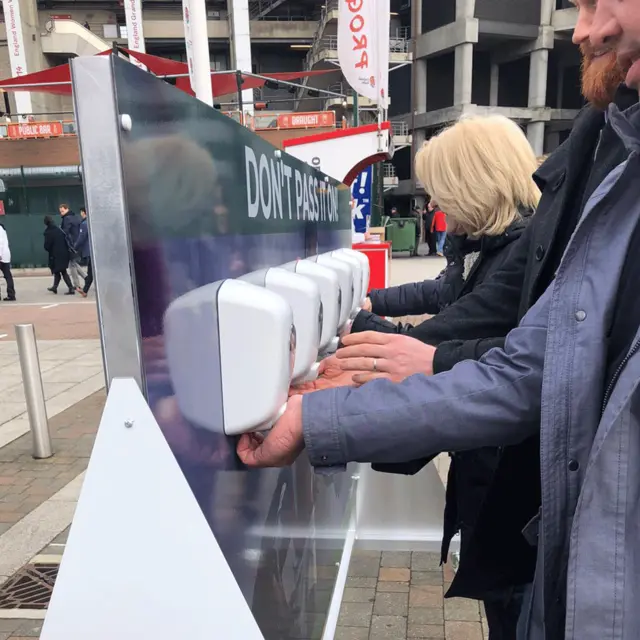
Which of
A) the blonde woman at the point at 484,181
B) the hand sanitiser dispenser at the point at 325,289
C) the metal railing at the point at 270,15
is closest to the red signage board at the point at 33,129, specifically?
the metal railing at the point at 270,15

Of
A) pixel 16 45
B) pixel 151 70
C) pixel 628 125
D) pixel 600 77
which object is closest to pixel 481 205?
pixel 600 77

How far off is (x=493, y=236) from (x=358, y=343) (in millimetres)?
740

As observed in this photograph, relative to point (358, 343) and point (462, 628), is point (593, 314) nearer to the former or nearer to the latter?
point (358, 343)

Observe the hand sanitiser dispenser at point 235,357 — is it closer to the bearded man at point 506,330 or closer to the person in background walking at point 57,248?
the bearded man at point 506,330

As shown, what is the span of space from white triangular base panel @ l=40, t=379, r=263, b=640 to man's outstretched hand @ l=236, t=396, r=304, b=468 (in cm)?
21

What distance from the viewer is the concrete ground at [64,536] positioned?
248 centimetres

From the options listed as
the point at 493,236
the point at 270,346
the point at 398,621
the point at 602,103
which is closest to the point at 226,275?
the point at 270,346

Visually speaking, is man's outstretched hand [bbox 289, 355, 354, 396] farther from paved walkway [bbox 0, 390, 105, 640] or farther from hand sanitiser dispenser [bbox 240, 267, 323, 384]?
paved walkway [bbox 0, 390, 105, 640]

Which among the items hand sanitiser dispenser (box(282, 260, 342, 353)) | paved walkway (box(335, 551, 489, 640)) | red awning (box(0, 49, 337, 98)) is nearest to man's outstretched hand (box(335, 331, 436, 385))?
hand sanitiser dispenser (box(282, 260, 342, 353))

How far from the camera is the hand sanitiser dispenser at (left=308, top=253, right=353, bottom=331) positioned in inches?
70.6

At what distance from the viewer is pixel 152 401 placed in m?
0.83

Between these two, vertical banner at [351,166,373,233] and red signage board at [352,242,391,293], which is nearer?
red signage board at [352,242,391,293]

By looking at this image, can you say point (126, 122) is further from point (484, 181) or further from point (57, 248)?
point (57, 248)

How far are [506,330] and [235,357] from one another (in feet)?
2.84
